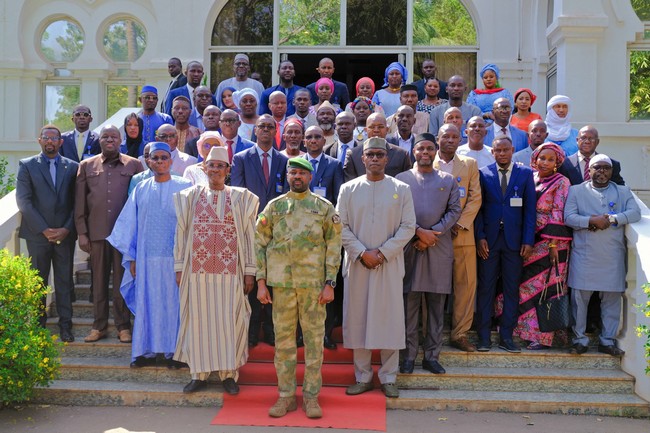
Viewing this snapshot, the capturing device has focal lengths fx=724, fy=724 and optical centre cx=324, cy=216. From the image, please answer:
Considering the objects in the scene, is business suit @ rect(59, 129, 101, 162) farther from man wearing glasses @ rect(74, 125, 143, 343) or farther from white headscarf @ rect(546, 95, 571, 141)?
white headscarf @ rect(546, 95, 571, 141)

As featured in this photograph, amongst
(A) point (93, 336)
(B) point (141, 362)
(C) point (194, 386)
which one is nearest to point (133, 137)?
(A) point (93, 336)

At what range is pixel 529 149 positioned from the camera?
8117 mm

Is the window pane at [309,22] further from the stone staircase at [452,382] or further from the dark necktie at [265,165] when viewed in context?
the stone staircase at [452,382]

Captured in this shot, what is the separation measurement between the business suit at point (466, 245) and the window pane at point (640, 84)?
522 cm

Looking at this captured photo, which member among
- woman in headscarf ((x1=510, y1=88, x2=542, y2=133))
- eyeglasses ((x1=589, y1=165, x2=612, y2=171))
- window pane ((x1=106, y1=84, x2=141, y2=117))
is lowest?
eyeglasses ((x1=589, y1=165, x2=612, y2=171))

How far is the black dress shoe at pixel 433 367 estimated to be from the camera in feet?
22.0

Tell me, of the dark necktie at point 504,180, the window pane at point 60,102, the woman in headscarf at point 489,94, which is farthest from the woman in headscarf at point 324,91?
the window pane at point 60,102

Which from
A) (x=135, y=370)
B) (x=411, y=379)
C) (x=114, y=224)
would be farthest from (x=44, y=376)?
(x=411, y=379)

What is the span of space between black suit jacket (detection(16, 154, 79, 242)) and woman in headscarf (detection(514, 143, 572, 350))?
15.2 ft

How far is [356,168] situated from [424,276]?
1.32m

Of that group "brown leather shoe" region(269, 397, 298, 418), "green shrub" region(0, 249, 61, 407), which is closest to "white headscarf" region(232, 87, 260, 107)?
"green shrub" region(0, 249, 61, 407)

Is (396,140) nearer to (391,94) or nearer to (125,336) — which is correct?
(391,94)

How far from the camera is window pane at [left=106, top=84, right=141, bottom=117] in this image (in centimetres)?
1338

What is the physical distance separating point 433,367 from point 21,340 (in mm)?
3617
